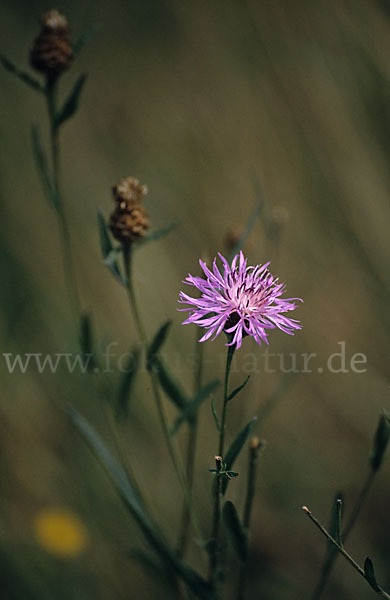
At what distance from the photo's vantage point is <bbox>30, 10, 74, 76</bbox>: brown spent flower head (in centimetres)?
95

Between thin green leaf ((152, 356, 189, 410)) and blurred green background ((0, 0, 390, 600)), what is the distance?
29cm

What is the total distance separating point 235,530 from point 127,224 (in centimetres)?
46

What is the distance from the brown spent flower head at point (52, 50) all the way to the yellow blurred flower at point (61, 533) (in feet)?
3.32

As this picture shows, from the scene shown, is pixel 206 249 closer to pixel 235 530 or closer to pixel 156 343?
pixel 156 343

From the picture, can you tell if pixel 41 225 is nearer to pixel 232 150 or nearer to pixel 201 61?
pixel 232 150

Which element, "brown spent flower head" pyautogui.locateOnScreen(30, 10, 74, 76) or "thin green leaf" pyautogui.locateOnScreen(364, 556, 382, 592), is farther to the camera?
"brown spent flower head" pyautogui.locateOnScreen(30, 10, 74, 76)

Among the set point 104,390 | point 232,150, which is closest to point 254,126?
point 232,150

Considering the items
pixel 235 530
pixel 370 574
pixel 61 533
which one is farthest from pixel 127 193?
pixel 61 533

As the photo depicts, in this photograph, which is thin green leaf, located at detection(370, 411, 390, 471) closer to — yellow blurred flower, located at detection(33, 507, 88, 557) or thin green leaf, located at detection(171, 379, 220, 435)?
thin green leaf, located at detection(171, 379, 220, 435)

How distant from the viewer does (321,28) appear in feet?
6.86

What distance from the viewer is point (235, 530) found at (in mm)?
782

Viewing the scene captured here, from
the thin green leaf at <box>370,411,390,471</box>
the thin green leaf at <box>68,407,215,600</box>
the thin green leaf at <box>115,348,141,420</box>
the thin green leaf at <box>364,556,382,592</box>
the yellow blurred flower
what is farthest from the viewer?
the yellow blurred flower

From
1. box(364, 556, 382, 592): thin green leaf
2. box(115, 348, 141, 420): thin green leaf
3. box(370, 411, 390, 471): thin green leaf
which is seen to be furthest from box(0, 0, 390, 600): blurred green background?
box(364, 556, 382, 592): thin green leaf

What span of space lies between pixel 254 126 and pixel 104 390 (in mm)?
1462
